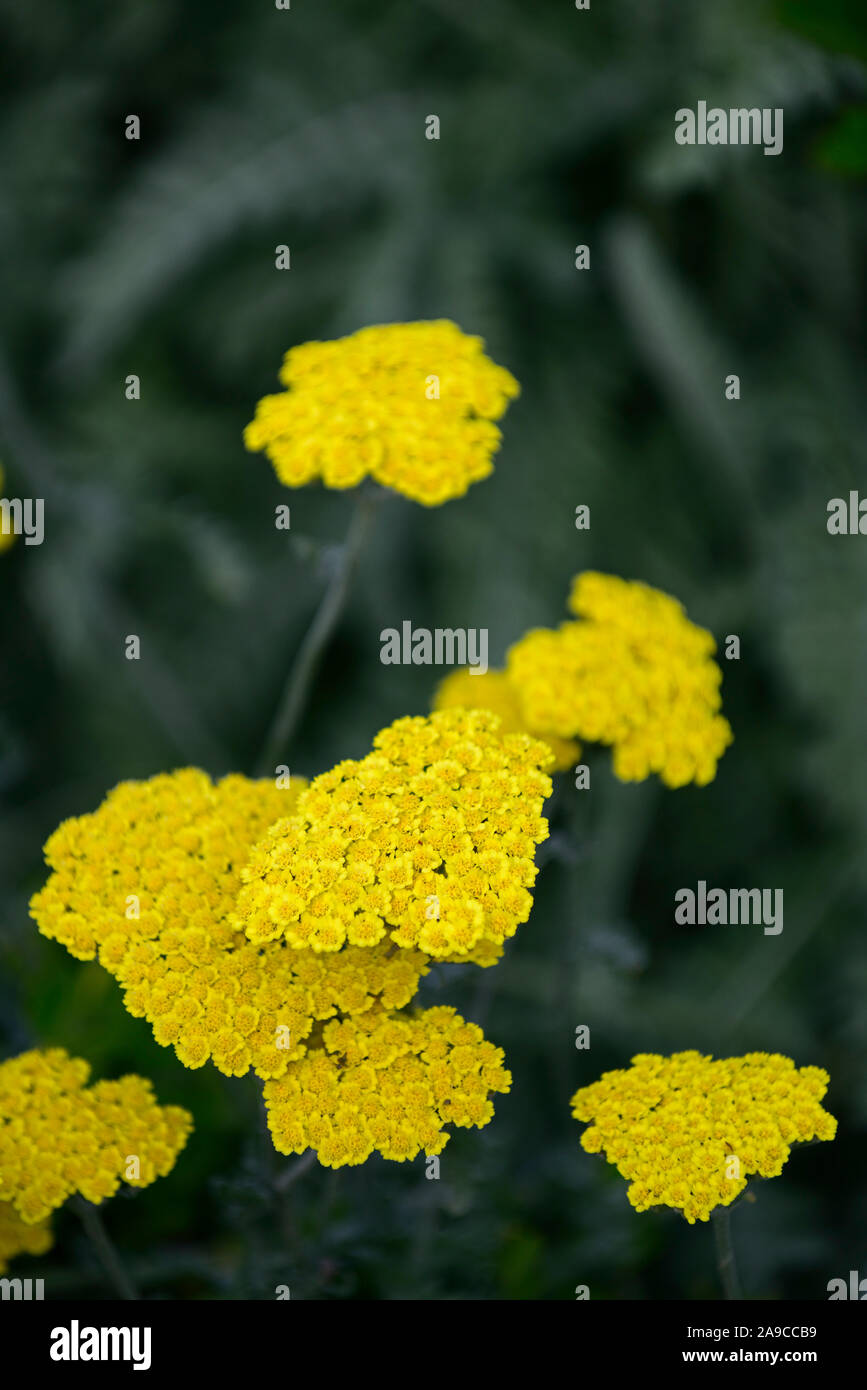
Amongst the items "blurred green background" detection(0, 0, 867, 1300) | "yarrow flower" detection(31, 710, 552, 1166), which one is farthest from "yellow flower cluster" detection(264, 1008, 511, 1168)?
"blurred green background" detection(0, 0, 867, 1300)

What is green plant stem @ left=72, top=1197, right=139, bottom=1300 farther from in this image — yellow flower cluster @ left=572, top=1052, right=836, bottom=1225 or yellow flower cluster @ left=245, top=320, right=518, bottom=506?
yellow flower cluster @ left=245, top=320, right=518, bottom=506

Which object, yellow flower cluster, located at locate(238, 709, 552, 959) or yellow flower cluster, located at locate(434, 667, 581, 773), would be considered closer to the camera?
yellow flower cluster, located at locate(238, 709, 552, 959)

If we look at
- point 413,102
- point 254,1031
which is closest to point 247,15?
point 413,102

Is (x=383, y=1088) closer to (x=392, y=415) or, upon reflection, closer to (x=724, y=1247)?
(x=724, y=1247)

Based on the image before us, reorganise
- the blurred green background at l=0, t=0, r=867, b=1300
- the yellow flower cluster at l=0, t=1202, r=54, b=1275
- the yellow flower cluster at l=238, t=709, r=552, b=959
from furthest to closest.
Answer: the blurred green background at l=0, t=0, r=867, b=1300 → the yellow flower cluster at l=0, t=1202, r=54, b=1275 → the yellow flower cluster at l=238, t=709, r=552, b=959

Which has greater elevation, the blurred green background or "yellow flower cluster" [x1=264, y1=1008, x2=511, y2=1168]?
the blurred green background

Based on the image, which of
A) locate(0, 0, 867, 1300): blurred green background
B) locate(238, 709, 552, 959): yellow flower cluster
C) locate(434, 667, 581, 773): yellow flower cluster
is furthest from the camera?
locate(0, 0, 867, 1300): blurred green background
